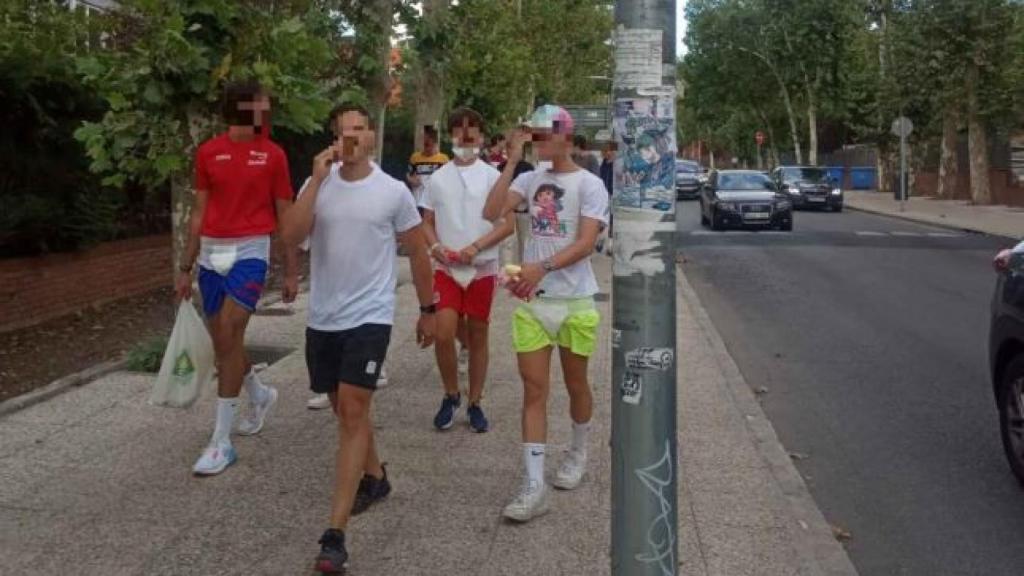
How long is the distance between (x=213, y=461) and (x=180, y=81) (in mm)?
2931

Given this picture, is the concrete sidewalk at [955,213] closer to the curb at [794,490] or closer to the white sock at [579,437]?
the curb at [794,490]

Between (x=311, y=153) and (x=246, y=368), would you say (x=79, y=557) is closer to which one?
(x=246, y=368)

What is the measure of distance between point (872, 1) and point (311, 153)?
3063 centimetres

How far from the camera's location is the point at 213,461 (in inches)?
216

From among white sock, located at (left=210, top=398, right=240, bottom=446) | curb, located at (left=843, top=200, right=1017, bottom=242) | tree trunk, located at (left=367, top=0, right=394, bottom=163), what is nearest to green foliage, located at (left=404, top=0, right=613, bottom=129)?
tree trunk, located at (left=367, top=0, right=394, bottom=163)

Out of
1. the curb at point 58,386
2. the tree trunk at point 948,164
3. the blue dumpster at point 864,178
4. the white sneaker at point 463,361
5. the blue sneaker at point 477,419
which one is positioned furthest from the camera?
the blue dumpster at point 864,178

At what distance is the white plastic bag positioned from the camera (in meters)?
5.56

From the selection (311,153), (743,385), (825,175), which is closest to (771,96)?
(825,175)

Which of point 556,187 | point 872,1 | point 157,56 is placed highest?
point 872,1

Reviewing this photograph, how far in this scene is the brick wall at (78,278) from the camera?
9.38 m

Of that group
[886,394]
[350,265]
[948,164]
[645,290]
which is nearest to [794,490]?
[645,290]

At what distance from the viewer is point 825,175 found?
37.3 meters

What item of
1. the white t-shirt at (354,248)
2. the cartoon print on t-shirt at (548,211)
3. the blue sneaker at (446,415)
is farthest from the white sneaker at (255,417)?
the cartoon print on t-shirt at (548,211)

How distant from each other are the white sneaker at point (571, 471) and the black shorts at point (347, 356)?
4.17 ft
